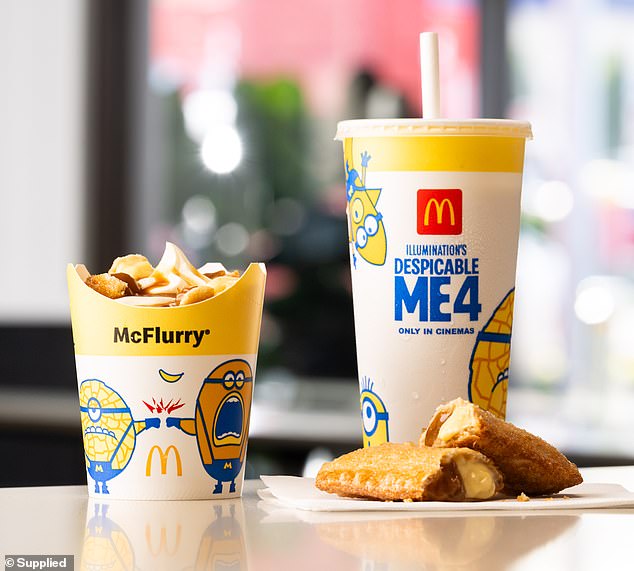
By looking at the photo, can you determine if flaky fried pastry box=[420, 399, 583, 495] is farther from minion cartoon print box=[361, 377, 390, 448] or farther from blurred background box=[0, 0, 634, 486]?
blurred background box=[0, 0, 634, 486]

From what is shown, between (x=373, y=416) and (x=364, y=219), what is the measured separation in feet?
0.50

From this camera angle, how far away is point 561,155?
376 centimetres

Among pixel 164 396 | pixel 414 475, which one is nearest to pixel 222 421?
pixel 164 396

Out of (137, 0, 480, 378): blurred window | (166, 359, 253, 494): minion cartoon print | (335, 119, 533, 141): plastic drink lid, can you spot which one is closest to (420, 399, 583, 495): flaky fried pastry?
(166, 359, 253, 494): minion cartoon print

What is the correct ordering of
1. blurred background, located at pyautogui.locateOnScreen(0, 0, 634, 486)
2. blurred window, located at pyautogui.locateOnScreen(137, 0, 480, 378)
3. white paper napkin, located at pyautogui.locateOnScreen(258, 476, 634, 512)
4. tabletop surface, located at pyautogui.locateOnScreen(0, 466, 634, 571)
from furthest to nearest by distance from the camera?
blurred window, located at pyautogui.locateOnScreen(137, 0, 480, 378)
blurred background, located at pyautogui.locateOnScreen(0, 0, 634, 486)
white paper napkin, located at pyautogui.locateOnScreen(258, 476, 634, 512)
tabletop surface, located at pyautogui.locateOnScreen(0, 466, 634, 571)

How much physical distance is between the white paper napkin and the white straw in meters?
0.33

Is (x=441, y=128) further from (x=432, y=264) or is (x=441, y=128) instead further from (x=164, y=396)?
(x=164, y=396)

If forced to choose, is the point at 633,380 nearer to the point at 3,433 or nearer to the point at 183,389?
the point at 3,433

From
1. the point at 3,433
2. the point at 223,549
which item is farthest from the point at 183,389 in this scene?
the point at 3,433

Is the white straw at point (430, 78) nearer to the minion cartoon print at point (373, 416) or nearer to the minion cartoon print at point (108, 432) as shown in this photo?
the minion cartoon print at point (373, 416)

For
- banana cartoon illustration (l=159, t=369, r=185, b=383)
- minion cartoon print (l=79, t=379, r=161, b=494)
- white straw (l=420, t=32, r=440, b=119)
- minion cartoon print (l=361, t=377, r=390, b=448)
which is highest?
white straw (l=420, t=32, r=440, b=119)

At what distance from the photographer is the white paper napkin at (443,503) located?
2.33 ft
